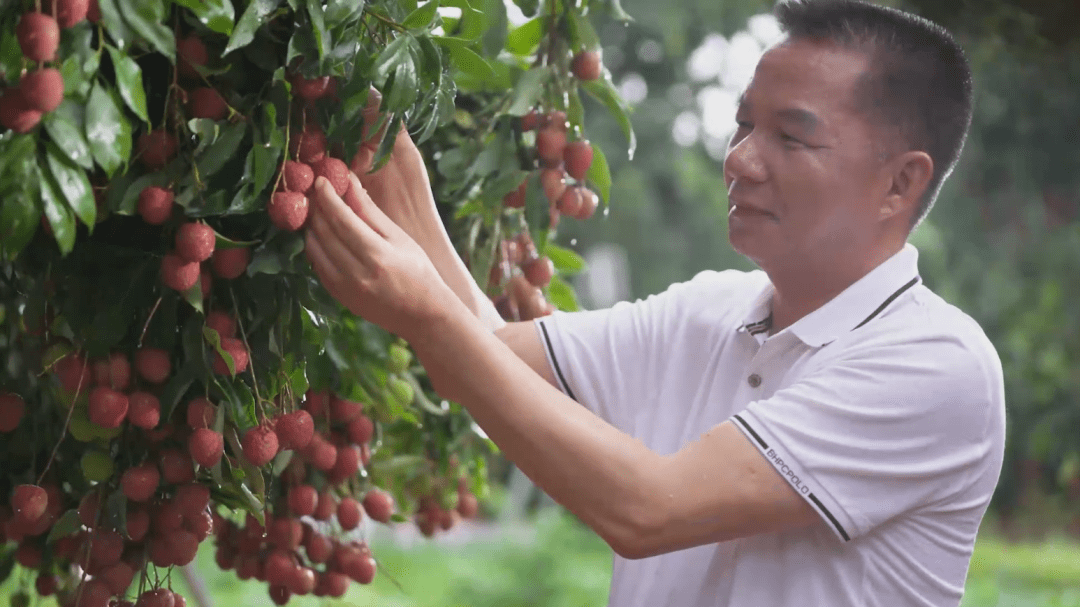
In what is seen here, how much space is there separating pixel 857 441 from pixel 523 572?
3054 millimetres

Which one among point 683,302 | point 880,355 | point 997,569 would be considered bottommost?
point 997,569

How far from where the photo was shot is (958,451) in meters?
0.92

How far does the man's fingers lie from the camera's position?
83 cm

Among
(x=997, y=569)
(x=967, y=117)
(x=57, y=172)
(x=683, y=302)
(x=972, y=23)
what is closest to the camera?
(x=57, y=172)

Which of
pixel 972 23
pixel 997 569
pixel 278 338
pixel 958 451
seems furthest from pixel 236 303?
pixel 997 569

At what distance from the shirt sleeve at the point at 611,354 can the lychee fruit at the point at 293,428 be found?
293 mm

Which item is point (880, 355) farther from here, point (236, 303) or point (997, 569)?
point (997, 569)

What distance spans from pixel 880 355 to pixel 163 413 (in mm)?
549

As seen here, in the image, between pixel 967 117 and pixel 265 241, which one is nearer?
pixel 265 241

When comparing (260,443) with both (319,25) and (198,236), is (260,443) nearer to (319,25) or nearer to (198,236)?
(198,236)

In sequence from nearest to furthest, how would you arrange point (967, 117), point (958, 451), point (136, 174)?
point (136, 174)
point (958, 451)
point (967, 117)

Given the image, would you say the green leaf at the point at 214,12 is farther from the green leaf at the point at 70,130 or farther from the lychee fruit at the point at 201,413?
the lychee fruit at the point at 201,413

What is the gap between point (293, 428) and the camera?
36.2 inches

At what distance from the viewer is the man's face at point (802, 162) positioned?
0.96 metres
